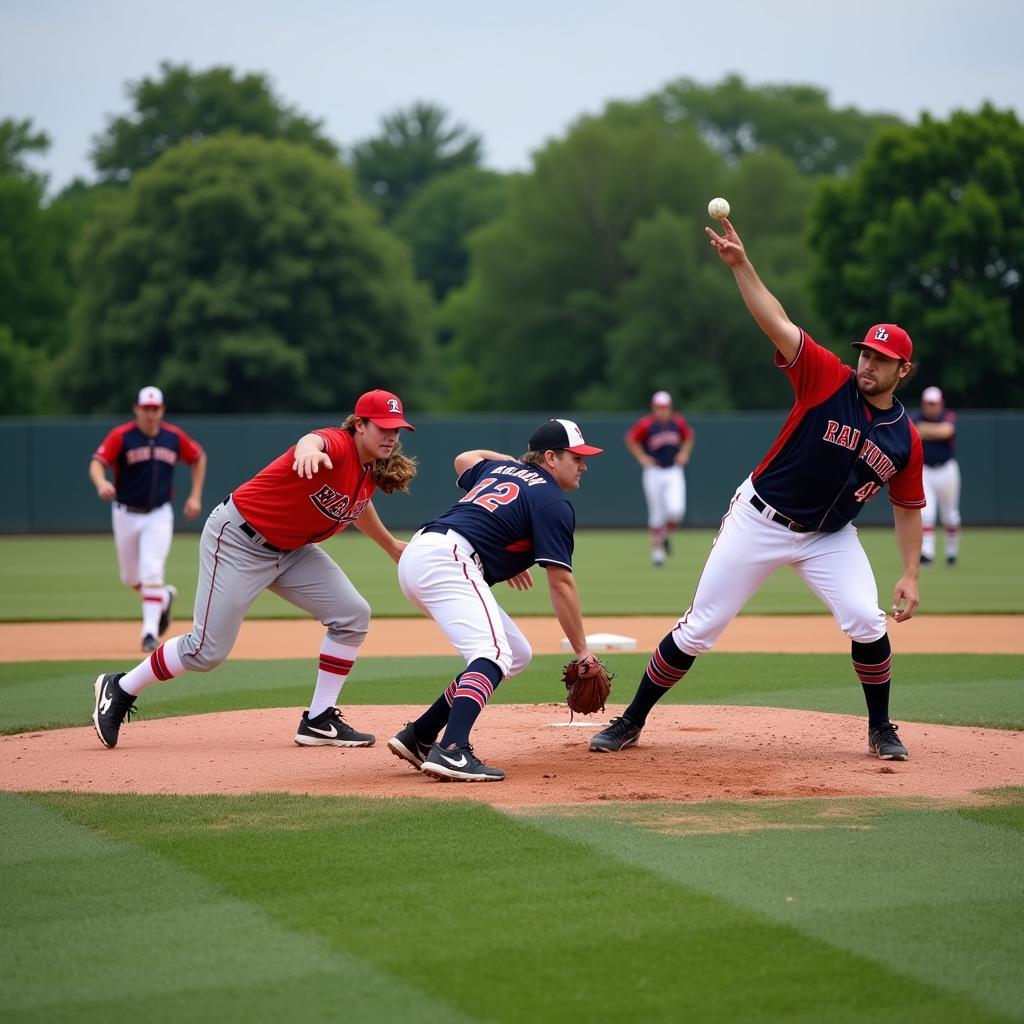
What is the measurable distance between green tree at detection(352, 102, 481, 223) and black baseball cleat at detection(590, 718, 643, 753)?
72.3 meters

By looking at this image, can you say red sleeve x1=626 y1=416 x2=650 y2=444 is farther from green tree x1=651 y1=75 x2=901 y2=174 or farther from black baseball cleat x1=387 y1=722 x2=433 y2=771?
green tree x1=651 y1=75 x2=901 y2=174

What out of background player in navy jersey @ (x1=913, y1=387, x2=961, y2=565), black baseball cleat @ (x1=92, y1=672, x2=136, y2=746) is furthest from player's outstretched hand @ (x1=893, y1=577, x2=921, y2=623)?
background player in navy jersey @ (x1=913, y1=387, x2=961, y2=565)

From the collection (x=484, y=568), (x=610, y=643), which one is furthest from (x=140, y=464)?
(x=484, y=568)

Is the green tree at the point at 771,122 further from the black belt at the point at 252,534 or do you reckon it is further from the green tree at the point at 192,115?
the black belt at the point at 252,534

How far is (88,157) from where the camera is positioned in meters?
57.2

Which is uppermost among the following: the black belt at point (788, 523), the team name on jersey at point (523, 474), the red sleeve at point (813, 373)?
the red sleeve at point (813, 373)

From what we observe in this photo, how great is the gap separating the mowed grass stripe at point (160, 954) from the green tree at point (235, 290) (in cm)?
3839

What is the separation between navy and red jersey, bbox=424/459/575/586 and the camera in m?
6.18

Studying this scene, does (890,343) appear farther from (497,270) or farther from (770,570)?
(497,270)

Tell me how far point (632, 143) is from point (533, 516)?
48462 millimetres

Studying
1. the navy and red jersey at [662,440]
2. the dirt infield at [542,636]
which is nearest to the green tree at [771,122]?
the navy and red jersey at [662,440]

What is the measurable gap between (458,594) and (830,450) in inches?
69.9

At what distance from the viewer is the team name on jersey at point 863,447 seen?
6422mm

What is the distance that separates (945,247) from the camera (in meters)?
38.8
